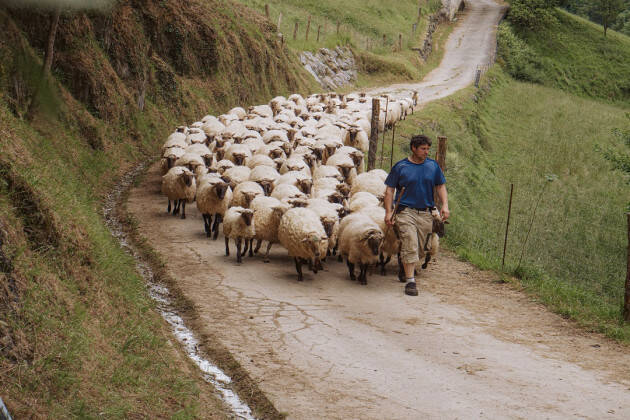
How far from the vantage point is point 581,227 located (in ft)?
59.9

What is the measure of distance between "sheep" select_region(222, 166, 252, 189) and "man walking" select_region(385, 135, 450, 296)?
182 inches

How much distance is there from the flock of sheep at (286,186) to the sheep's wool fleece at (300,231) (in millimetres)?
16

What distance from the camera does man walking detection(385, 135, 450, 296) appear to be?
968 cm

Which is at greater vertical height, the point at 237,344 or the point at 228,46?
the point at 228,46

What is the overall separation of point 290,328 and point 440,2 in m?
56.6

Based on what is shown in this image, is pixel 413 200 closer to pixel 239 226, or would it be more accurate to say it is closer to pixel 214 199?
pixel 239 226

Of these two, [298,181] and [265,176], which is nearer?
[298,181]

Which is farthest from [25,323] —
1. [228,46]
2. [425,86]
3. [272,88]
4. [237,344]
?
[425,86]

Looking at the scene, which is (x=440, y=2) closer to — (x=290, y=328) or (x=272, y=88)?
(x=272, y=88)

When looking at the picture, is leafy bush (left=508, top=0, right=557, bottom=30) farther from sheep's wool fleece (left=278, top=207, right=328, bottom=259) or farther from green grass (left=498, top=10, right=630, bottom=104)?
sheep's wool fleece (left=278, top=207, right=328, bottom=259)

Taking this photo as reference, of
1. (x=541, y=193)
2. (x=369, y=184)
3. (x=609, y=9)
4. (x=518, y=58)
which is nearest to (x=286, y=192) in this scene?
(x=369, y=184)

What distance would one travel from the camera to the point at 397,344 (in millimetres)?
7727

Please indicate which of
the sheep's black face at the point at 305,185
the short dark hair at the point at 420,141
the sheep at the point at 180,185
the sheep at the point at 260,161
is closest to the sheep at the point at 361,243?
the short dark hair at the point at 420,141

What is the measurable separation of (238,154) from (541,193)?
1006cm
